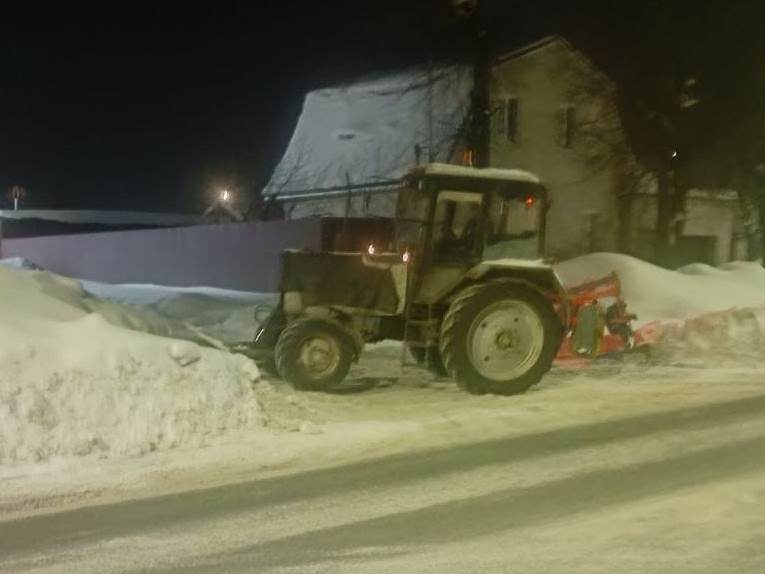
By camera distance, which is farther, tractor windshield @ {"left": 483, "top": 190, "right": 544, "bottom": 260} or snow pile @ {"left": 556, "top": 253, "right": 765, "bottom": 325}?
snow pile @ {"left": 556, "top": 253, "right": 765, "bottom": 325}

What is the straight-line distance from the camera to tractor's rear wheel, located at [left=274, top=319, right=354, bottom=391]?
13047mm

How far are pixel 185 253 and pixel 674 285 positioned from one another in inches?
551

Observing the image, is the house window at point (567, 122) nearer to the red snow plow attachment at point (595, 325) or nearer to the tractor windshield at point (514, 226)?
the red snow plow attachment at point (595, 325)

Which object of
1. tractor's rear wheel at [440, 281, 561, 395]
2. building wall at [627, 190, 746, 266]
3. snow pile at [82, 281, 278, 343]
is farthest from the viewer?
building wall at [627, 190, 746, 266]

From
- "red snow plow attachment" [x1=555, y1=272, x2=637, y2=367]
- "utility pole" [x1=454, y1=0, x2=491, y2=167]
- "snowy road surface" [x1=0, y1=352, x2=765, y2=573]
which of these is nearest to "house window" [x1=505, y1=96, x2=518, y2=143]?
"utility pole" [x1=454, y1=0, x2=491, y2=167]

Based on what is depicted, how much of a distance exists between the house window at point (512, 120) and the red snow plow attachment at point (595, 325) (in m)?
19.0

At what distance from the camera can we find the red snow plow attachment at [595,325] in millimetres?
14914

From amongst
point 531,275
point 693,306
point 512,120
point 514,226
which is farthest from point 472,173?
point 512,120

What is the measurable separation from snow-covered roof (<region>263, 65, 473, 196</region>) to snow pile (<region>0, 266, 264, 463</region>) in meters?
18.8

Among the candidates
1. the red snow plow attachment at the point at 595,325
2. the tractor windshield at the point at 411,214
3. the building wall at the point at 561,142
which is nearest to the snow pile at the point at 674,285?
the red snow plow attachment at the point at 595,325

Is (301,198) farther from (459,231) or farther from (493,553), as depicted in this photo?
(493,553)

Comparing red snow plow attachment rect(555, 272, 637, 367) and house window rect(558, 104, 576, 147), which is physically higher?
house window rect(558, 104, 576, 147)

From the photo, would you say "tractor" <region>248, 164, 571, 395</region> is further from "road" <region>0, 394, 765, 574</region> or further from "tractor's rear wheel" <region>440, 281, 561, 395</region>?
"road" <region>0, 394, 765, 574</region>

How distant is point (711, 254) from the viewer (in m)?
35.8
